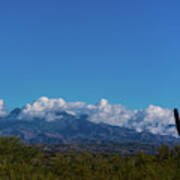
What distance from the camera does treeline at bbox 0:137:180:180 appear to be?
15.4 m

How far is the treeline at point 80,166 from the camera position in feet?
50.5

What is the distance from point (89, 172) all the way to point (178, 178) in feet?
Answer: 14.8

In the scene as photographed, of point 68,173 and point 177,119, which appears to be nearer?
point 68,173

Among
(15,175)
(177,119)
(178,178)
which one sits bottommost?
(178,178)

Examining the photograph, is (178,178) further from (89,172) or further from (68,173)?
(68,173)

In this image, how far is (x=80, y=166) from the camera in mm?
17375

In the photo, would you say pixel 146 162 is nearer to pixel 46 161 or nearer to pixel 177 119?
pixel 177 119

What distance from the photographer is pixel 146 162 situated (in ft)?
62.8

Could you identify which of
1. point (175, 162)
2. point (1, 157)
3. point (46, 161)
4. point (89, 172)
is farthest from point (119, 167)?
point (1, 157)

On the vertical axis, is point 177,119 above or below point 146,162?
above

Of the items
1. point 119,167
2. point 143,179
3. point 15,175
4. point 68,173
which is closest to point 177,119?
point 119,167

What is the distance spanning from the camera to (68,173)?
1659 centimetres

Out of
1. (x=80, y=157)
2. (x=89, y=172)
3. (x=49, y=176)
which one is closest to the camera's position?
(x=49, y=176)

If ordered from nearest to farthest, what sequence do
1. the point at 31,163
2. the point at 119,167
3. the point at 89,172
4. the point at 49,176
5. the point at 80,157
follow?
the point at 49,176 → the point at 89,172 → the point at 119,167 → the point at 31,163 → the point at 80,157
